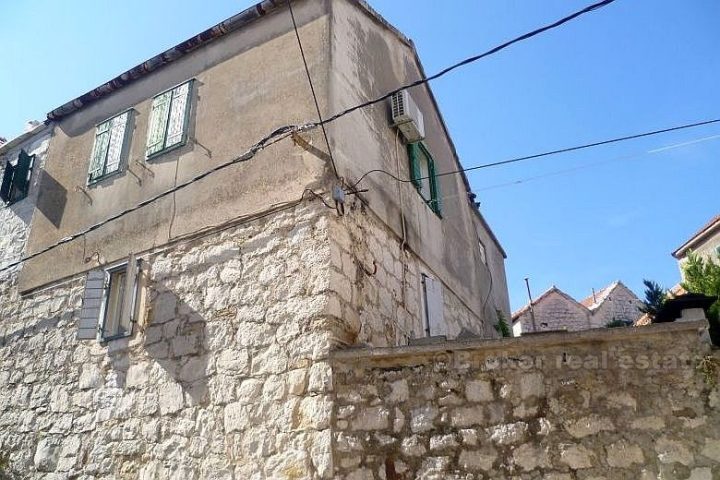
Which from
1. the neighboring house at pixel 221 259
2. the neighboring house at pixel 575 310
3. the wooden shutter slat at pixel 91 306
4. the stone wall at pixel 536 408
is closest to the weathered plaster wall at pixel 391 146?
the neighboring house at pixel 221 259

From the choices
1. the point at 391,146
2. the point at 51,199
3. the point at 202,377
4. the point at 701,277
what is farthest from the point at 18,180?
the point at 701,277

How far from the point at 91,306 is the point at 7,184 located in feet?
12.8

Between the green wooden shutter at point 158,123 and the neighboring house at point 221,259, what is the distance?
0.15 ft

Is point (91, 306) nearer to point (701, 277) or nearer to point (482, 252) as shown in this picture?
point (482, 252)

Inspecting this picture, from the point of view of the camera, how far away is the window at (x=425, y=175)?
8.19m

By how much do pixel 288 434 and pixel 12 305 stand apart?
5.33 meters

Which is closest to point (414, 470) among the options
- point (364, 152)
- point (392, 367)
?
point (392, 367)

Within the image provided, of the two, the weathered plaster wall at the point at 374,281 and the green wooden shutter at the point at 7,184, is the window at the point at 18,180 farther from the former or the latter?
the weathered plaster wall at the point at 374,281

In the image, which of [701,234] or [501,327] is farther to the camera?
[701,234]

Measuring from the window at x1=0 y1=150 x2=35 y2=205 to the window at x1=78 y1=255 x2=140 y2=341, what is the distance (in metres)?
3.06

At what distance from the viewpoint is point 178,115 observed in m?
7.56

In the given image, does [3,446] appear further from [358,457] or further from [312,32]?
[312,32]

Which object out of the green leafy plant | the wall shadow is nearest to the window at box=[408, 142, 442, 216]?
the green leafy plant

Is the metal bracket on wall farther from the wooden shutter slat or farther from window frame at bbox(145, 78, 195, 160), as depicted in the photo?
the wooden shutter slat
